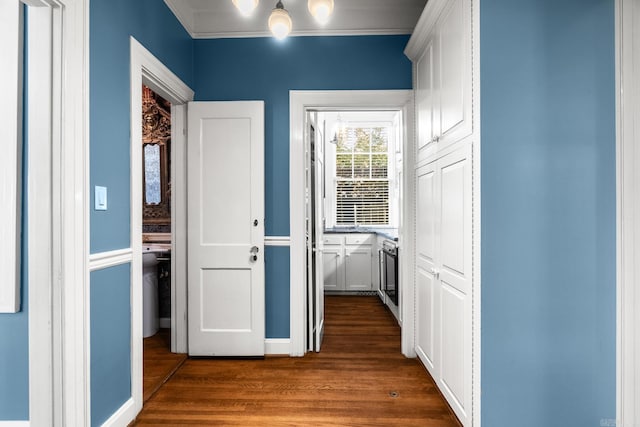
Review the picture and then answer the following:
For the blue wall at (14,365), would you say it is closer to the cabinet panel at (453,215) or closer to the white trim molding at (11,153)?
the white trim molding at (11,153)

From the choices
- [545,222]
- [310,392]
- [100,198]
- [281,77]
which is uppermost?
[281,77]

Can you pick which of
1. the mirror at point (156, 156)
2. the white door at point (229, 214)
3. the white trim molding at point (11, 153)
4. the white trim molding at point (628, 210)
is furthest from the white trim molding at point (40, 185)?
the white trim molding at point (628, 210)

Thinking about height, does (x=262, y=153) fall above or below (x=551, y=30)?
below

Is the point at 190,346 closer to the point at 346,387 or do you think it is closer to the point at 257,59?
the point at 346,387

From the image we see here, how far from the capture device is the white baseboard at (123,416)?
6.66ft

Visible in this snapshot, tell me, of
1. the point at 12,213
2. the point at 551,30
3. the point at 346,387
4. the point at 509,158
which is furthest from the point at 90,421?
the point at 551,30

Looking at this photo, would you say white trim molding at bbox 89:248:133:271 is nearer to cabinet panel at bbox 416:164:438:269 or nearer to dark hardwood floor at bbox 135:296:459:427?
dark hardwood floor at bbox 135:296:459:427

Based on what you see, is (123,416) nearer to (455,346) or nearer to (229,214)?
(229,214)

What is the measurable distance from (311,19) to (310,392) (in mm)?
2867

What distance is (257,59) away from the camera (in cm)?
327

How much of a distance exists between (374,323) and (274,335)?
126cm

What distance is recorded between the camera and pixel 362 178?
5832 millimetres

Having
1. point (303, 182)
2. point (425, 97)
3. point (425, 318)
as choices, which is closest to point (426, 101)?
point (425, 97)

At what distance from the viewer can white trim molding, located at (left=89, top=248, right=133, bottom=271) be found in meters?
1.87
